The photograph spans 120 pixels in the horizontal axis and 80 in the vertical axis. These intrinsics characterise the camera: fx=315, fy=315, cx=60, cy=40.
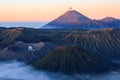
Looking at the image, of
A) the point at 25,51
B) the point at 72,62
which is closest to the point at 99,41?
the point at 25,51

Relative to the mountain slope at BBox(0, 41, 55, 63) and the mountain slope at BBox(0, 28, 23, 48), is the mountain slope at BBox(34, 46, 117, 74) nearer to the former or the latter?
the mountain slope at BBox(0, 41, 55, 63)

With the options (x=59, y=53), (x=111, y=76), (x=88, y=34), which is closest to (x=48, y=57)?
(x=59, y=53)

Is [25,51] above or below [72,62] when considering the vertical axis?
above

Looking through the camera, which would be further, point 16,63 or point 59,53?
point 16,63

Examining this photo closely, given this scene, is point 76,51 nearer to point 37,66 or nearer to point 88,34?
point 37,66

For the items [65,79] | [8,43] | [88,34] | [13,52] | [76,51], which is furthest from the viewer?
[88,34]

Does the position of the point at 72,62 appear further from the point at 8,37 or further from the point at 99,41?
the point at 8,37

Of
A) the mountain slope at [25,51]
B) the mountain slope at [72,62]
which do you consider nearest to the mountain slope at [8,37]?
the mountain slope at [25,51]

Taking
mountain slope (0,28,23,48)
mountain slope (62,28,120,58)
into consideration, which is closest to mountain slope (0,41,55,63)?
mountain slope (0,28,23,48)
